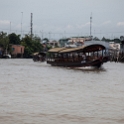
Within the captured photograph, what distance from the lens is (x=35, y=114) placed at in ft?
36.3

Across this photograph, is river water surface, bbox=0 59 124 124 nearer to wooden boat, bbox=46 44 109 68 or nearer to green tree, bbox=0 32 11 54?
wooden boat, bbox=46 44 109 68

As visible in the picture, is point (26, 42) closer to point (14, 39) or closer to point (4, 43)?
point (14, 39)

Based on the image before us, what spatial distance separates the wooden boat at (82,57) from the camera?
113 ft

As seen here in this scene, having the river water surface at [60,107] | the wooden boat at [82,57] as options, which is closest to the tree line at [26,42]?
the wooden boat at [82,57]

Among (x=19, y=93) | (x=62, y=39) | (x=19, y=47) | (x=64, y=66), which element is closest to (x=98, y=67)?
(x=64, y=66)

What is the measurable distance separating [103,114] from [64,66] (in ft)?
91.3

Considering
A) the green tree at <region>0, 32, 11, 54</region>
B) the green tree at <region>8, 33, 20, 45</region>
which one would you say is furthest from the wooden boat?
the green tree at <region>8, 33, 20, 45</region>

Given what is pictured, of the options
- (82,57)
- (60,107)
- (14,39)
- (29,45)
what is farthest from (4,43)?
(60,107)

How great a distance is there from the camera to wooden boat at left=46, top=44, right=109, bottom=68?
34344 mm

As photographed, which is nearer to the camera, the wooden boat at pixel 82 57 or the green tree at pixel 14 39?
the wooden boat at pixel 82 57

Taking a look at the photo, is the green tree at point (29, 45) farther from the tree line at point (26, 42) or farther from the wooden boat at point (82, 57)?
the wooden boat at point (82, 57)

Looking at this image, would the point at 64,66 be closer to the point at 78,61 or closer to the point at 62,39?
the point at 78,61

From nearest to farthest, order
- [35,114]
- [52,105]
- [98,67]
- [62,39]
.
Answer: [35,114]
[52,105]
[98,67]
[62,39]

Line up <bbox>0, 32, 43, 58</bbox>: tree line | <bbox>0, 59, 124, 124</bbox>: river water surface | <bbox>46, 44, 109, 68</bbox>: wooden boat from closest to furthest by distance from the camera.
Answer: <bbox>0, 59, 124, 124</bbox>: river water surface
<bbox>46, 44, 109, 68</bbox>: wooden boat
<bbox>0, 32, 43, 58</bbox>: tree line
